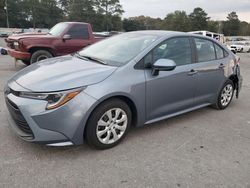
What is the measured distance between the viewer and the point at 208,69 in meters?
4.39

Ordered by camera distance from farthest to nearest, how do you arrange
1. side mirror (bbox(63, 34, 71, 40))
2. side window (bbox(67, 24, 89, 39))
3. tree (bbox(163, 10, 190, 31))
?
tree (bbox(163, 10, 190, 31)) → side window (bbox(67, 24, 89, 39)) → side mirror (bbox(63, 34, 71, 40))

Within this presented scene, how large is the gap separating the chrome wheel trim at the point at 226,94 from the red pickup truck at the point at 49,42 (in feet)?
16.8

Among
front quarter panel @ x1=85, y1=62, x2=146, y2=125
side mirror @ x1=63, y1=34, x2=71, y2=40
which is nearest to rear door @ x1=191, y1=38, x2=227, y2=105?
front quarter panel @ x1=85, y1=62, x2=146, y2=125

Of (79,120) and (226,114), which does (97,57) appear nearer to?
(79,120)

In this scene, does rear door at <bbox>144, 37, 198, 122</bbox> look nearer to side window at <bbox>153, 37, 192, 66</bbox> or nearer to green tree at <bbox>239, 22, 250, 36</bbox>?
side window at <bbox>153, 37, 192, 66</bbox>

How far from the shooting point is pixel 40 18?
3054 inches

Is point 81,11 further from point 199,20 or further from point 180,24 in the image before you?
point 199,20

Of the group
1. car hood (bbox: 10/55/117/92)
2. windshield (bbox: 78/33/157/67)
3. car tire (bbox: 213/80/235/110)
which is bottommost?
car tire (bbox: 213/80/235/110)

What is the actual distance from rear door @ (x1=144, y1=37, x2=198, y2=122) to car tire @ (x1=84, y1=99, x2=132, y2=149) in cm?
42

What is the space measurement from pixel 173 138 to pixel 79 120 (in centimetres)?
149

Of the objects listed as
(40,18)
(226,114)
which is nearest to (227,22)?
(40,18)

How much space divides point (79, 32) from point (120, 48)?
210 inches

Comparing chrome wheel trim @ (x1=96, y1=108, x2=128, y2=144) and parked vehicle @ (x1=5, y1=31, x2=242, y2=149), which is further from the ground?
parked vehicle @ (x1=5, y1=31, x2=242, y2=149)

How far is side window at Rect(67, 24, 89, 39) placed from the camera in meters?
8.63
